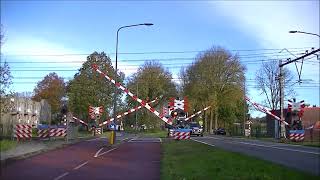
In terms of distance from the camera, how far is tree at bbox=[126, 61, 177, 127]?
93.7 meters

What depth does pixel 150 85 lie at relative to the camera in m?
94.6

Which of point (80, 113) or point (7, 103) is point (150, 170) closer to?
point (7, 103)

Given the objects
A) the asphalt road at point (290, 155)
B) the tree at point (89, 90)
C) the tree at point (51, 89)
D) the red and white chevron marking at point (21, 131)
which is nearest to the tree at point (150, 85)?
the tree at point (89, 90)

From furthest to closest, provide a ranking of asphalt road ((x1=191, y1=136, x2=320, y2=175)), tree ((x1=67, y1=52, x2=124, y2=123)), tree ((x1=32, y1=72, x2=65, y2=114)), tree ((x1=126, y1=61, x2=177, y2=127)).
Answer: tree ((x1=32, y1=72, x2=65, y2=114)) < tree ((x1=126, y1=61, x2=177, y2=127)) < tree ((x1=67, y1=52, x2=124, y2=123)) < asphalt road ((x1=191, y1=136, x2=320, y2=175))

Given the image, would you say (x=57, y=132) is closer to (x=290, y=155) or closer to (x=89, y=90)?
(x=290, y=155)

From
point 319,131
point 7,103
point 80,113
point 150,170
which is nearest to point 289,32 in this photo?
point 319,131

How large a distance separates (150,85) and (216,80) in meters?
17.9

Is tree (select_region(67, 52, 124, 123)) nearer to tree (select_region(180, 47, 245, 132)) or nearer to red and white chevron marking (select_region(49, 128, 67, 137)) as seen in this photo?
tree (select_region(180, 47, 245, 132))

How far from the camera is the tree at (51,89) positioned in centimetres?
11612

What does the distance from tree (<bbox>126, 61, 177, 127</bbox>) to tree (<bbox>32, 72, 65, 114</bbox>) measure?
84.2 ft

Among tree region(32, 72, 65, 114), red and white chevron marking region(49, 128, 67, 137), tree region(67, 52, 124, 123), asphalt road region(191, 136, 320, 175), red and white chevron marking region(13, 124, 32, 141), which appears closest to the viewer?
asphalt road region(191, 136, 320, 175)

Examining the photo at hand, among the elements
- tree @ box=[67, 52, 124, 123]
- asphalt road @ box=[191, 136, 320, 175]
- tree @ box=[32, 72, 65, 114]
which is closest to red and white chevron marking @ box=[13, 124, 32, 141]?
asphalt road @ box=[191, 136, 320, 175]

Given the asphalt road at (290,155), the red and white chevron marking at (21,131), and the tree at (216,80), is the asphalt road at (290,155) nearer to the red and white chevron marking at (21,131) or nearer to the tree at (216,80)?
the red and white chevron marking at (21,131)

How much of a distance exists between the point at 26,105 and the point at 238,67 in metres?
34.3
